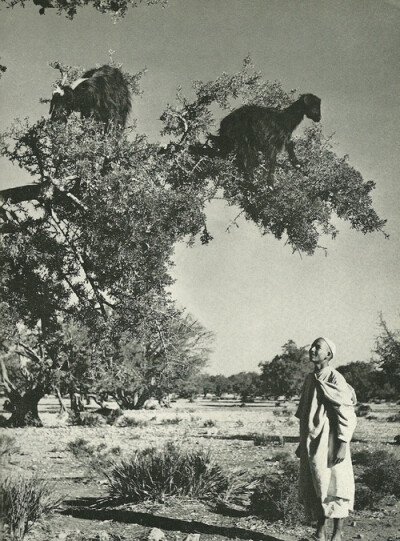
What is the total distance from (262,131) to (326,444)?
5.12 m

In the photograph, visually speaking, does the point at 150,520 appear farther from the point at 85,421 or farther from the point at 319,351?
the point at 85,421

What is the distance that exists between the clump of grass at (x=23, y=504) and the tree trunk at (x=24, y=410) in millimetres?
16085

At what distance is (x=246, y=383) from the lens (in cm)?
8075

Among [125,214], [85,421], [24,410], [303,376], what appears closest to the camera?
[125,214]

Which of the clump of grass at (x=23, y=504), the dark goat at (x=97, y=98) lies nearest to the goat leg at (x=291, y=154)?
the dark goat at (x=97, y=98)

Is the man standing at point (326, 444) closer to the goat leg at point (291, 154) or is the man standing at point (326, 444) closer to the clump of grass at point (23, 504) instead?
the clump of grass at point (23, 504)

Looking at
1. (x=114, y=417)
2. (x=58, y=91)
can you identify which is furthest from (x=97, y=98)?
(x=114, y=417)

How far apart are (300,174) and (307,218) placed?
2.34 ft

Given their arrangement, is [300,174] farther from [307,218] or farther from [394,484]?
[394,484]

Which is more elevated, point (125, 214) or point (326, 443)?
point (125, 214)

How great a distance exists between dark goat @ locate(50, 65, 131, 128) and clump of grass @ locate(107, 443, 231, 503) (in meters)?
4.63

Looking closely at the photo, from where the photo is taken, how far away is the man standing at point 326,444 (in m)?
4.33

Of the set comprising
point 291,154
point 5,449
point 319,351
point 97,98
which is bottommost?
point 5,449

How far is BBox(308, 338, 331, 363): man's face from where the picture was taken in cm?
456
